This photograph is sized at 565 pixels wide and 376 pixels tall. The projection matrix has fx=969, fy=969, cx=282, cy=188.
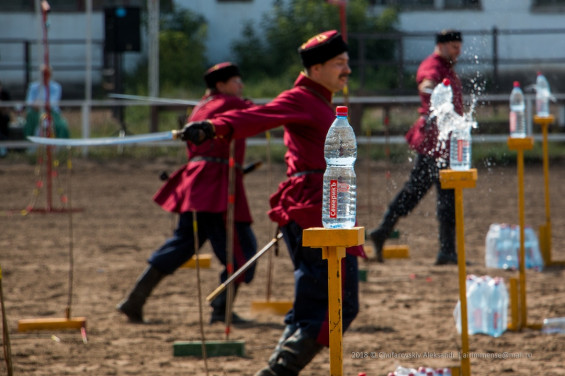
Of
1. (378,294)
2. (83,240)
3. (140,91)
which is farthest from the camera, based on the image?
(140,91)

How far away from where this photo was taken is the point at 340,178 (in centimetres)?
354

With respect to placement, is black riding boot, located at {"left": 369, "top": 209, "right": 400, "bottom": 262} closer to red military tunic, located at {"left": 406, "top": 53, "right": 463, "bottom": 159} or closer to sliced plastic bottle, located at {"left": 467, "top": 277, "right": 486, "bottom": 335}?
red military tunic, located at {"left": 406, "top": 53, "right": 463, "bottom": 159}

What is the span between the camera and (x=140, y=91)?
22.8 metres

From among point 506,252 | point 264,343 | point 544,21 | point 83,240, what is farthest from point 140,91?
point 264,343

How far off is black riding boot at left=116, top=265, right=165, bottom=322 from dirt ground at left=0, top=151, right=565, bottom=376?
0.09 metres

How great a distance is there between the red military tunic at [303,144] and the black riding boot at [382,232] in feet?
11.7

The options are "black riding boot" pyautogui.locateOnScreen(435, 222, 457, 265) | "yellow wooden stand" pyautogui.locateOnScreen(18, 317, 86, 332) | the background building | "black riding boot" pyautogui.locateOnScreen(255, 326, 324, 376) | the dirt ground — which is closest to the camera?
"black riding boot" pyautogui.locateOnScreen(255, 326, 324, 376)

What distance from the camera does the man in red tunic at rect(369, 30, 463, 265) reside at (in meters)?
6.12

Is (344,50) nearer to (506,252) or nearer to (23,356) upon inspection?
(23,356)

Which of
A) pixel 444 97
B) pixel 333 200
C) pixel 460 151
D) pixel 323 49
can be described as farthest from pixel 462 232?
pixel 333 200

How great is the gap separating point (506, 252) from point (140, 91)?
51.2 ft

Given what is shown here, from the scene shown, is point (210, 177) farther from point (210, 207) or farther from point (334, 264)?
point (334, 264)

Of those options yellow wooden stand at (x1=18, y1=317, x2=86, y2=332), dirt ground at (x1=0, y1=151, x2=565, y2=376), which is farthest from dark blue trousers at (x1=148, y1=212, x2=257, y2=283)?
yellow wooden stand at (x1=18, y1=317, x2=86, y2=332)

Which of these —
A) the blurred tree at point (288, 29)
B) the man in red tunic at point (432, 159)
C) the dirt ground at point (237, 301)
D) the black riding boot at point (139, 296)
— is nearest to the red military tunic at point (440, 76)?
the man in red tunic at point (432, 159)
